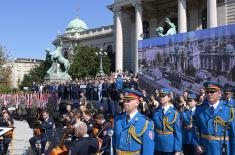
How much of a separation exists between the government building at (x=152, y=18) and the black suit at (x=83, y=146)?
116 feet

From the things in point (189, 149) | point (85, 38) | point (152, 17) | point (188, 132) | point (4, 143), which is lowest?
point (4, 143)

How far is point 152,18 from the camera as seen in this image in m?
52.6

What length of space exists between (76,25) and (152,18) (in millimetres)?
42454

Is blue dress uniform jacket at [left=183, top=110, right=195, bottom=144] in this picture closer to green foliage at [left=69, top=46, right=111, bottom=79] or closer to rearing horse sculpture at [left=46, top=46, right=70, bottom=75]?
rearing horse sculpture at [left=46, top=46, right=70, bottom=75]

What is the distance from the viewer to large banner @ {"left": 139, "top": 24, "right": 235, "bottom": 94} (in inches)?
749

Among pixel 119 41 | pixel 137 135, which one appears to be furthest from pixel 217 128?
pixel 119 41

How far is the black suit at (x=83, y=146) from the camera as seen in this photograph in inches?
228

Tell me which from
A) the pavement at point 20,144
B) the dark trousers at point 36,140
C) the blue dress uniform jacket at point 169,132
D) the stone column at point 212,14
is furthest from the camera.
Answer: the stone column at point 212,14

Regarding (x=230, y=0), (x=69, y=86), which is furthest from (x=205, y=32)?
(x=230, y=0)

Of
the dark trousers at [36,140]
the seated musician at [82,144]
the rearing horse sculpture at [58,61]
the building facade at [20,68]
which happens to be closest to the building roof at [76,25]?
the building facade at [20,68]

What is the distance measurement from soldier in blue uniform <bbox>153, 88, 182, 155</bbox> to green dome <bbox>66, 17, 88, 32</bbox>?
83.3m

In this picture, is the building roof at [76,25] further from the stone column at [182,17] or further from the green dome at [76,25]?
the stone column at [182,17]

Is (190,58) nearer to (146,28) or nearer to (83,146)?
(83,146)

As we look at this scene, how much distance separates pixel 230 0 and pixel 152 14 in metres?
12.1
